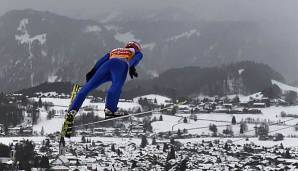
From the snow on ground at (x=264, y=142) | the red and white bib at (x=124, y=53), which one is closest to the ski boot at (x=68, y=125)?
the red and white bib at (x=124, y=53)

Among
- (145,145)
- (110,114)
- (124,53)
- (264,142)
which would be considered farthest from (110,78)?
(264,142)

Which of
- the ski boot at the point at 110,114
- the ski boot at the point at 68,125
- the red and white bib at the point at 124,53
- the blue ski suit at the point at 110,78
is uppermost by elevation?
the red and white bib at the point at 124,53

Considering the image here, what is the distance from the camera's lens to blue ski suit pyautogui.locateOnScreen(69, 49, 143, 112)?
51.3 ft

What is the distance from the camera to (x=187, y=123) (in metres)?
198

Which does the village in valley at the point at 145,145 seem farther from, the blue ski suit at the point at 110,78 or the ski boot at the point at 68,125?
the ski boot at the point at 68,125

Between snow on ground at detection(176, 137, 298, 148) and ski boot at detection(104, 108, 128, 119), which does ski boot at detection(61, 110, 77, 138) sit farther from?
snow on ground at detection(176, 137, 298, 148)

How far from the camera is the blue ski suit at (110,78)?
616 inches

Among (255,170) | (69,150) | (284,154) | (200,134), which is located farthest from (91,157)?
(200,134)

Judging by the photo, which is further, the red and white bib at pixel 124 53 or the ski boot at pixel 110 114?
the red and white bib at pixel 124 53

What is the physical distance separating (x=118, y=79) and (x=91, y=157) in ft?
381

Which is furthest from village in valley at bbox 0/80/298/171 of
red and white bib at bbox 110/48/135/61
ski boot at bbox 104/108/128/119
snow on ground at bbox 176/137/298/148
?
ski boot at bbox 104/108/128/119

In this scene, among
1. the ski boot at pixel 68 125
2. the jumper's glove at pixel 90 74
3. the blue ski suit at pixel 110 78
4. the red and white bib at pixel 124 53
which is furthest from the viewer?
the red and white bib at pixel 124 53

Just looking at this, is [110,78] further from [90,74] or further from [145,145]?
[145,145]

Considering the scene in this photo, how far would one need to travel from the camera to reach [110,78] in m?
16.4
